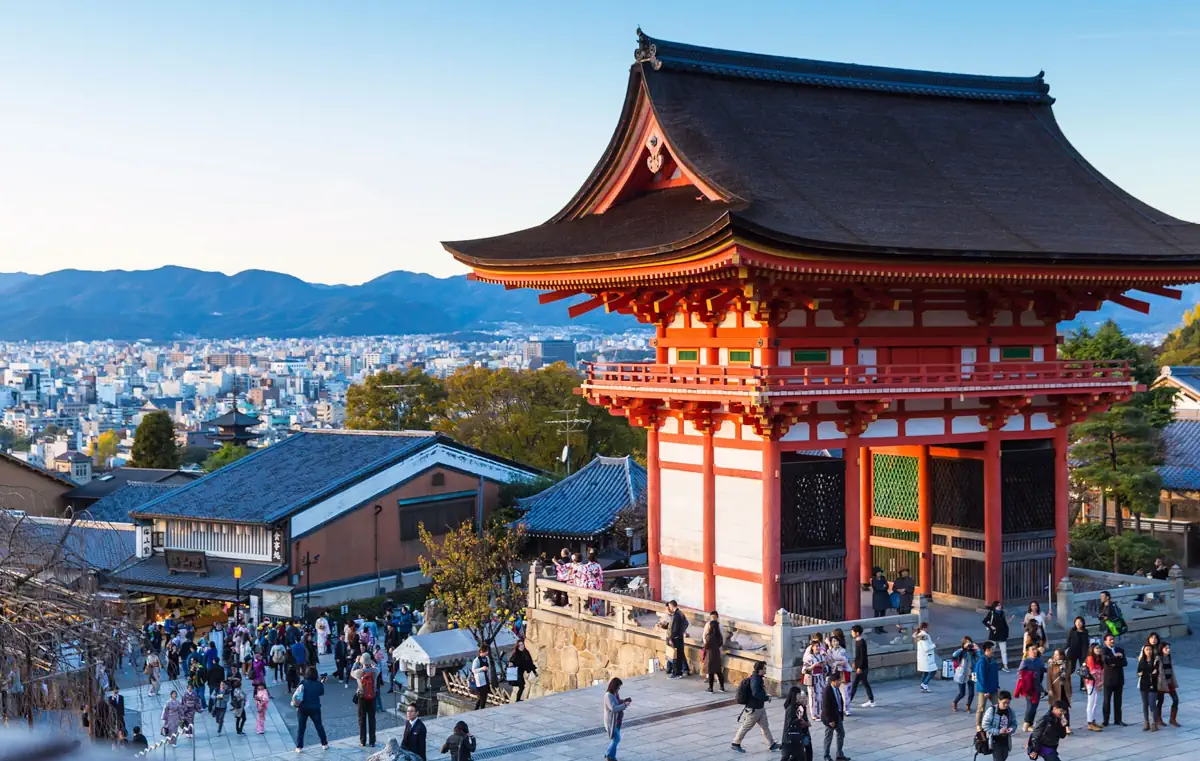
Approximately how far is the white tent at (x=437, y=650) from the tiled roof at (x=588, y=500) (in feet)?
48.2

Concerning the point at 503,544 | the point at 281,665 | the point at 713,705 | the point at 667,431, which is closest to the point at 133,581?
the point at 281,665

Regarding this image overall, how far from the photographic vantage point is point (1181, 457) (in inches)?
1901

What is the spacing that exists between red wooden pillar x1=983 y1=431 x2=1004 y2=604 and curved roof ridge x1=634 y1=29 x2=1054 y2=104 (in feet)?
26.9

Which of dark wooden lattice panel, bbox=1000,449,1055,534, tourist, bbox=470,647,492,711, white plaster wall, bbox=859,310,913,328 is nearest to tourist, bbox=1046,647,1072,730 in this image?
dark wooden lattice panel, bbox=1000,449,1055,534

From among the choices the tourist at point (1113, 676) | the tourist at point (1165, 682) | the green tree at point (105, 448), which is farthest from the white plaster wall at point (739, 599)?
the green tree at point (105, 448)

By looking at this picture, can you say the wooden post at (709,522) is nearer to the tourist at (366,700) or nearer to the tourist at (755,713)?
the tourist at (755,713)

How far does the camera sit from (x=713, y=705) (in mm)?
20906

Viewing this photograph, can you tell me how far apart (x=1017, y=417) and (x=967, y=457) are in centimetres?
126

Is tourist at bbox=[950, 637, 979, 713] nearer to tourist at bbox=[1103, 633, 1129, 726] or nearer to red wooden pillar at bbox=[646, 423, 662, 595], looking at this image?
tourist at bbox=[1103, 633, 1129, 726]

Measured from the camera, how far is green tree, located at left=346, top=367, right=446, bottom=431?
7362 centimetres

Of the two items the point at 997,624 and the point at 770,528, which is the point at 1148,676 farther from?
the point at 770,528

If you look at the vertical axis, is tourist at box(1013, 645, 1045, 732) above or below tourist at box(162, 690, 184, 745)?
above

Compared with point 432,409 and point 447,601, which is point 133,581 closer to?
point 447,601

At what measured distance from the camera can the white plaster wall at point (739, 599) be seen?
2341 centimetres
